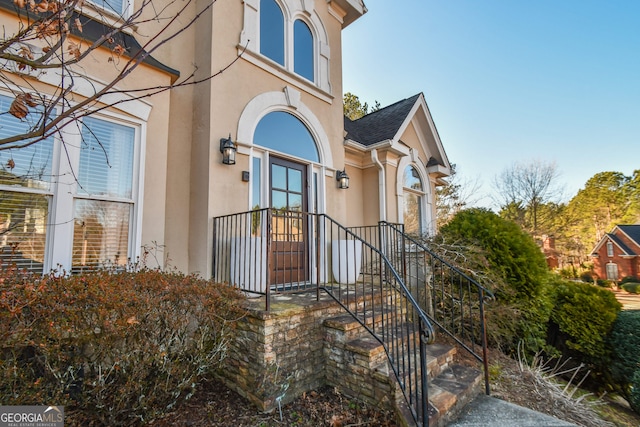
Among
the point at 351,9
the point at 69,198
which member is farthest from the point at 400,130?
the point at 69,198

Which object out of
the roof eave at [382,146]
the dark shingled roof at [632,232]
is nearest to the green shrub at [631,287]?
the dark shingled roof at [632,232]

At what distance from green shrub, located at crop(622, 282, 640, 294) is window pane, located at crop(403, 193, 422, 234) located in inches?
844

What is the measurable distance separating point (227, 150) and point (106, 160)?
1473 mm

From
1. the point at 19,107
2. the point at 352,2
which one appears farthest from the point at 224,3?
the point at 19,107

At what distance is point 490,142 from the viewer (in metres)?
21.8

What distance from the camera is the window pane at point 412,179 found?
8.35 meters

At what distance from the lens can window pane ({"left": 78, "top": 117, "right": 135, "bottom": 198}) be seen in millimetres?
3500

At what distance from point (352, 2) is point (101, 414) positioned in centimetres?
827

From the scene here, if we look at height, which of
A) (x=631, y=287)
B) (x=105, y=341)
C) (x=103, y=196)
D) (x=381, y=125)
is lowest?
(x=631, y=287)

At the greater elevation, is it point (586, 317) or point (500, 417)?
point (586, 317)

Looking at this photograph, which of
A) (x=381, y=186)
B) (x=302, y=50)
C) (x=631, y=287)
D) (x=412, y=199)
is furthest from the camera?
(x=631, y=287)

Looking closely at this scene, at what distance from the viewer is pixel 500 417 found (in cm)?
285

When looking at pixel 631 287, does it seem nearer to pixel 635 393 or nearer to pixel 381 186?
pixel 635 393

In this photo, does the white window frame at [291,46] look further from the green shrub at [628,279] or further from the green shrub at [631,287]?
the green shrub at [628,279]
